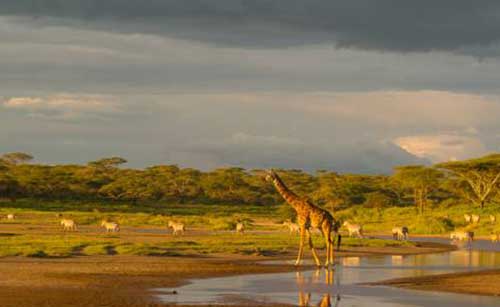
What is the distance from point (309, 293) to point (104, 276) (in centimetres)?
582

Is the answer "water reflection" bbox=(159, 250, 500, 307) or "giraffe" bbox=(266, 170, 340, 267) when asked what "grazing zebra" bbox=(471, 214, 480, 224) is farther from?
"giraffe" bbox=(266, 170, 340, 267)

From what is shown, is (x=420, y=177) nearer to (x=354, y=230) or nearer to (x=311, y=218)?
(x=354, y=230)

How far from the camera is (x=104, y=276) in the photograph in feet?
80.0

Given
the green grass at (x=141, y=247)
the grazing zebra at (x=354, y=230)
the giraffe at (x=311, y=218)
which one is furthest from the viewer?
the grazing zebra at (x=354, y=230)

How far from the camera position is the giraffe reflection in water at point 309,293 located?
1975 centimetres

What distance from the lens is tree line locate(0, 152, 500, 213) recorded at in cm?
7850

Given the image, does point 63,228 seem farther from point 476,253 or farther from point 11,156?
point 11,156

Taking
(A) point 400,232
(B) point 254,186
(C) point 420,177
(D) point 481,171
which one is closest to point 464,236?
(A) point 400,232

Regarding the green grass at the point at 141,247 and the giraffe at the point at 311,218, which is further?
the green grass at the point at 141,247

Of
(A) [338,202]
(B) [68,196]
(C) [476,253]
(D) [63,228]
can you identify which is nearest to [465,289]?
(C) [476,253]

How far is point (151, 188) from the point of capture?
3895 inches

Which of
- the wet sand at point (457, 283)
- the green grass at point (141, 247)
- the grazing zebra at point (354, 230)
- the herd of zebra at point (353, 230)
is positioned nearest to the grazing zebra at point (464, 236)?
the herd of zebra at point (353, 230)

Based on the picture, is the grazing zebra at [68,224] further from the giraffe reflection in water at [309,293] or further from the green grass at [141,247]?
the giraffe reflection in water at [309,293]

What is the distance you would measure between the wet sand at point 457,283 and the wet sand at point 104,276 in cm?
446
